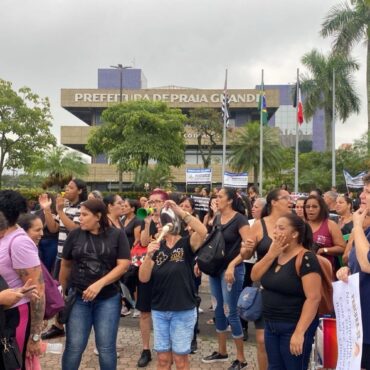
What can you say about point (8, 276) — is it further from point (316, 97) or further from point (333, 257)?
point (316, 97)

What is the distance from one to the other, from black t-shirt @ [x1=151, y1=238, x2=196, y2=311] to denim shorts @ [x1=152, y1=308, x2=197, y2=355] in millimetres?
59

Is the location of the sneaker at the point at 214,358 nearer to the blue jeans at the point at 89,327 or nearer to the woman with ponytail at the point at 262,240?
the woman with ponytail at the point at 262,240

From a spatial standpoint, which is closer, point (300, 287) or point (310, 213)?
point (300, 287)

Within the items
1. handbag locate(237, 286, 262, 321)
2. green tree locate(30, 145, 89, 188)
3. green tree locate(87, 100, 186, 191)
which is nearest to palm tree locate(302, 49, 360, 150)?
green tree locate(87, 100, 186, 191)

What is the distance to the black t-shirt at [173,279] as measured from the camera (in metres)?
4.33

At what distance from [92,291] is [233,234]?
1.89m

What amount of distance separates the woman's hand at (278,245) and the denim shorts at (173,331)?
98cm

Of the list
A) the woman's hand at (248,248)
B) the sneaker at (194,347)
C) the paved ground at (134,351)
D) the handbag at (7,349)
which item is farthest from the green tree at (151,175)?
the handbag at (7,349)

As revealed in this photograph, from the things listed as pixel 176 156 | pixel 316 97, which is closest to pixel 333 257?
pixel 176 156

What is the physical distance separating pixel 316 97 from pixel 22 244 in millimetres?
36742

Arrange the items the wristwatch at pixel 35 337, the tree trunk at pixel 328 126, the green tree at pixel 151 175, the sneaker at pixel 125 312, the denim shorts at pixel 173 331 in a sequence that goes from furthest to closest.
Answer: the tree trunk at pixel 328 126, the green tree at pixel 151 175, the sneaker at pixel 125 312, the denim shorts at pixel 173 331, the wristwatch at pixel 35 337

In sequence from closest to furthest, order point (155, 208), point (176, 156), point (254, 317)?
point (254, 317), point (155, 208), point (176, 156)

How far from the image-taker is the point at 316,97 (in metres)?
38.1

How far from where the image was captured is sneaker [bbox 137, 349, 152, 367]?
5.66m
